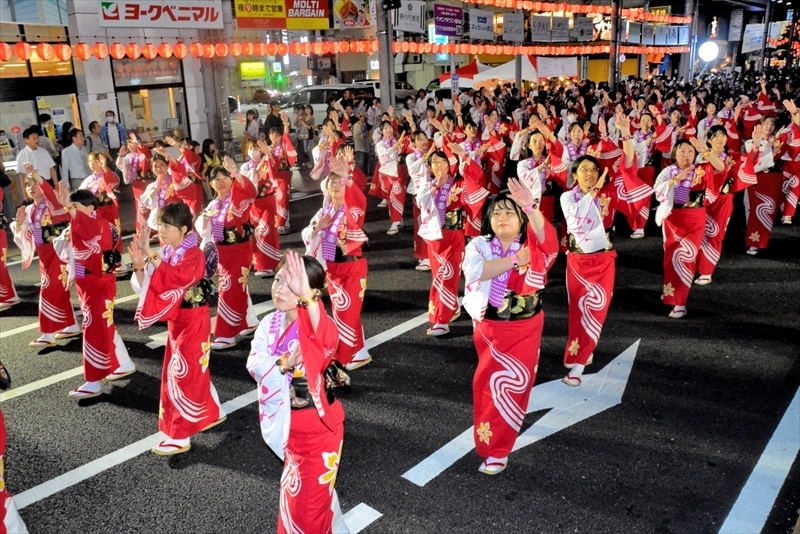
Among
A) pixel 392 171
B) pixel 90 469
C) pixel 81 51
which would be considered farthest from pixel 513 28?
pixel 90 469

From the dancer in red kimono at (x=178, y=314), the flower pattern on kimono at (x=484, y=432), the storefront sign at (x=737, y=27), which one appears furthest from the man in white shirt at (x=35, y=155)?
the storefront sign at (x=737, y=27)

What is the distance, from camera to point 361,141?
14.6m

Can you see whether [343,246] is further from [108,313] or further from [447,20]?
[447,20]

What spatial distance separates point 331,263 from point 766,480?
331 centimetres

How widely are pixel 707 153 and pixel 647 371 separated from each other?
2.41m

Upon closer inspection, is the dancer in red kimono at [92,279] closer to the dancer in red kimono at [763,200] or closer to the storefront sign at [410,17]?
the dancer in red kimono at [763,200]

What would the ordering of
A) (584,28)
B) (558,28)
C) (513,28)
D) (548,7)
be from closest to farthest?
(548,7) < (513,28) < (558,28) < (584,28)

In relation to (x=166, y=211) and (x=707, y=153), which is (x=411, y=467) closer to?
(x=166, y=211)

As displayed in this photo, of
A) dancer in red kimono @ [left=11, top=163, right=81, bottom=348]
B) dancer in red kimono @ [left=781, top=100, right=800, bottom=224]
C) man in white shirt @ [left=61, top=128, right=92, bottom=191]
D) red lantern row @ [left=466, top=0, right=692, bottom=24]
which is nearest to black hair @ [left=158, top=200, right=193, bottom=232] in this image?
dancer in red kimono @ [left=11, top=163, right=81, bottom=348]

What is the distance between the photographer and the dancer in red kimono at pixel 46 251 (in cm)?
630

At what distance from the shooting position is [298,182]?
15172 mm

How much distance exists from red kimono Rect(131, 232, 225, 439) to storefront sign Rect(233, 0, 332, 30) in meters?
13.9

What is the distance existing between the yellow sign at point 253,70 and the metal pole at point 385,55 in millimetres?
20054

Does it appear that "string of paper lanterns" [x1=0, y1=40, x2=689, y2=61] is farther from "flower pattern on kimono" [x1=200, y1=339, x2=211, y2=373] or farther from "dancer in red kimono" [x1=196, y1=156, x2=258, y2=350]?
"flower pattern on kimono" [x1=200, y1=339, x2=211, y2=373]
